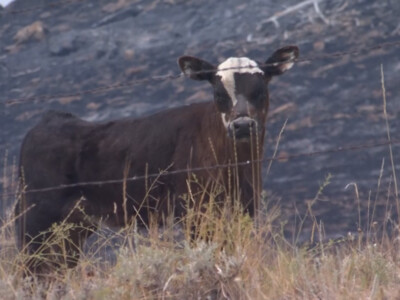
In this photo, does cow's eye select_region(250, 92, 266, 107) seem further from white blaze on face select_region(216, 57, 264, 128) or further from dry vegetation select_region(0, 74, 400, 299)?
dry vegetation select_region(0, 74, 400, 299)

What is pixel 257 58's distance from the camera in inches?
714

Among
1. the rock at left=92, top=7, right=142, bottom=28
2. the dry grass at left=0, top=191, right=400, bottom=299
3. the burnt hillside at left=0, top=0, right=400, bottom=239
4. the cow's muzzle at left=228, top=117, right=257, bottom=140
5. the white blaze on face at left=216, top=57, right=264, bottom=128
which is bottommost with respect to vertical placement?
the burnt hillside at left=0, top=0, right=400, bottom=239

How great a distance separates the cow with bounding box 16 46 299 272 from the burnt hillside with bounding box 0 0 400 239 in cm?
279

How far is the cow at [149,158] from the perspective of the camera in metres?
11.5

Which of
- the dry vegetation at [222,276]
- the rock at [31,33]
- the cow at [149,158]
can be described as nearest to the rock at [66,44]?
the rock at [31,33]

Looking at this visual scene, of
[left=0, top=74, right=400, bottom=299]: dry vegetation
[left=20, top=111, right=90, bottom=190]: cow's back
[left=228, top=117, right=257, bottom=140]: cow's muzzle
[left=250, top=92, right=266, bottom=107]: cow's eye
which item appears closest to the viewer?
[left=0, top=74, right=400, bottom=299]: dry vegetation

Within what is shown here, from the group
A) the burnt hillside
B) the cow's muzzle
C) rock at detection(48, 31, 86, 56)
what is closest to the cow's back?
the cow's muzzle

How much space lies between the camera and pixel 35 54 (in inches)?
800

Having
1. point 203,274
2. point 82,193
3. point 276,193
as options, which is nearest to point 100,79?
point 276,193

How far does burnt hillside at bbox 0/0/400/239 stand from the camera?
52.6 ft

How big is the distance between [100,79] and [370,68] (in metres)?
3.68

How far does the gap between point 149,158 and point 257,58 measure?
20.1ft

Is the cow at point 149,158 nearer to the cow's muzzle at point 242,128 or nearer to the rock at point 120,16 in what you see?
the cow's muzzle at point 242,128

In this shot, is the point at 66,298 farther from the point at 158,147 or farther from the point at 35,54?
the point at 35,54
